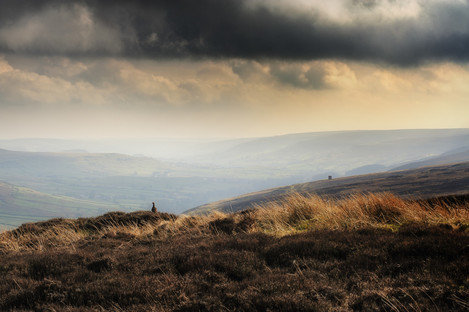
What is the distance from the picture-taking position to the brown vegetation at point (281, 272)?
5.28m

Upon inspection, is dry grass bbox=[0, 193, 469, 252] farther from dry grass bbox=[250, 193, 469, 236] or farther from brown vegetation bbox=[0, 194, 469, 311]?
brown vegetation bbox=[0, 194, 469, 311]

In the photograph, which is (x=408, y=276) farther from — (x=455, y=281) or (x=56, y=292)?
(x=56, y=292)

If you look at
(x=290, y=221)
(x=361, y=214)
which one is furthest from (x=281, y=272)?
(x=290, y=221)

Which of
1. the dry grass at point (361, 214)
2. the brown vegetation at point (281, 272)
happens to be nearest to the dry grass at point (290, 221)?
the dry grass at point (361, 214)

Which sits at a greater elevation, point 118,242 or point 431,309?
point 431,309

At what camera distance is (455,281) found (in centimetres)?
543

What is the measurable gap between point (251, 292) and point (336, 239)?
12.5ft

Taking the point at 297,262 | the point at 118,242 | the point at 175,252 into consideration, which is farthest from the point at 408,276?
the point at 118,242

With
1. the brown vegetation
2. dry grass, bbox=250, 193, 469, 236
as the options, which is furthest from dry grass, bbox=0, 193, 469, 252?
the brown vegetation

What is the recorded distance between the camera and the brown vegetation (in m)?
5.28

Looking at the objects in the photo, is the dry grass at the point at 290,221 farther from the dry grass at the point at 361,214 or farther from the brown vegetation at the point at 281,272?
the brown vegetation at the point at 281,272

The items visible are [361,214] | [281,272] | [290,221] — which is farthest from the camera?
[290,221]

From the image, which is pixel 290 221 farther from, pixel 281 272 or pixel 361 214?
pixel 281 272

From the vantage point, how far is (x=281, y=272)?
6.82 m
